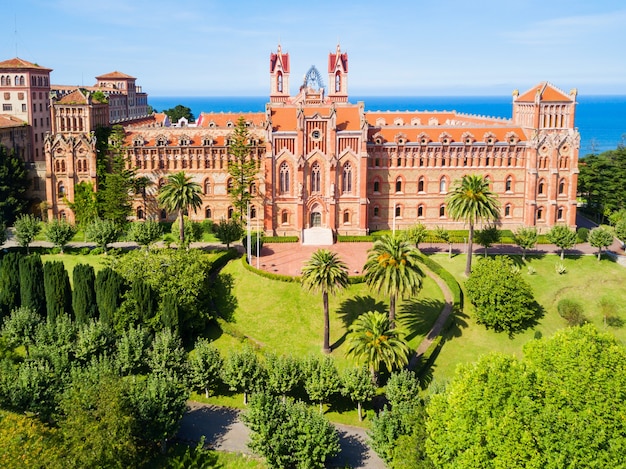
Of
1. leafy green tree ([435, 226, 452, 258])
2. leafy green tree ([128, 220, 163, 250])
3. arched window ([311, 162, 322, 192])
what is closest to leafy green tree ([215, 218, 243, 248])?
leafy green tree ([128, 220, 163, 250])

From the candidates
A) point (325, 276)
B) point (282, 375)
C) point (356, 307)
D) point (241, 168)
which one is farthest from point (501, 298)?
point (241, 168)

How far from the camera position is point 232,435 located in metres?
55.5

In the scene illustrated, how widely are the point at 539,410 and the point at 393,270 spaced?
2242cm

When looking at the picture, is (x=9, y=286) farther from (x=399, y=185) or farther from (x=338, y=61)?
(x=338, y=61)

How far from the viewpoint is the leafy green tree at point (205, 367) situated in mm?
59000

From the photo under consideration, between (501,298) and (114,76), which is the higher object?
(114,76)

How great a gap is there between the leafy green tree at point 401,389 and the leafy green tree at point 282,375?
844cm

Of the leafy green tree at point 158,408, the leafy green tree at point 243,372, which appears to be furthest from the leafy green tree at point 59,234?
the leafy green tree at point 243,372

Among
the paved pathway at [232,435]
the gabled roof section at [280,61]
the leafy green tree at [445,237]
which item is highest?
the gabled roof section at [280,61]

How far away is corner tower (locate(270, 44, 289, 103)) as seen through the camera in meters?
116

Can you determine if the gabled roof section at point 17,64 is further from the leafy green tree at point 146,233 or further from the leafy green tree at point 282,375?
the leafy green tree at point 282,375

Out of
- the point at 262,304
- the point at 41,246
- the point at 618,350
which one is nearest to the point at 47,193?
the point at 41,246

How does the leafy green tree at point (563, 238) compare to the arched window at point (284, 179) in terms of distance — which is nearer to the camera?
the leafy green tree at point (563, 238)

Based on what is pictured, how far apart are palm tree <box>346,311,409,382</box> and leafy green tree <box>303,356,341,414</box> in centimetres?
234
